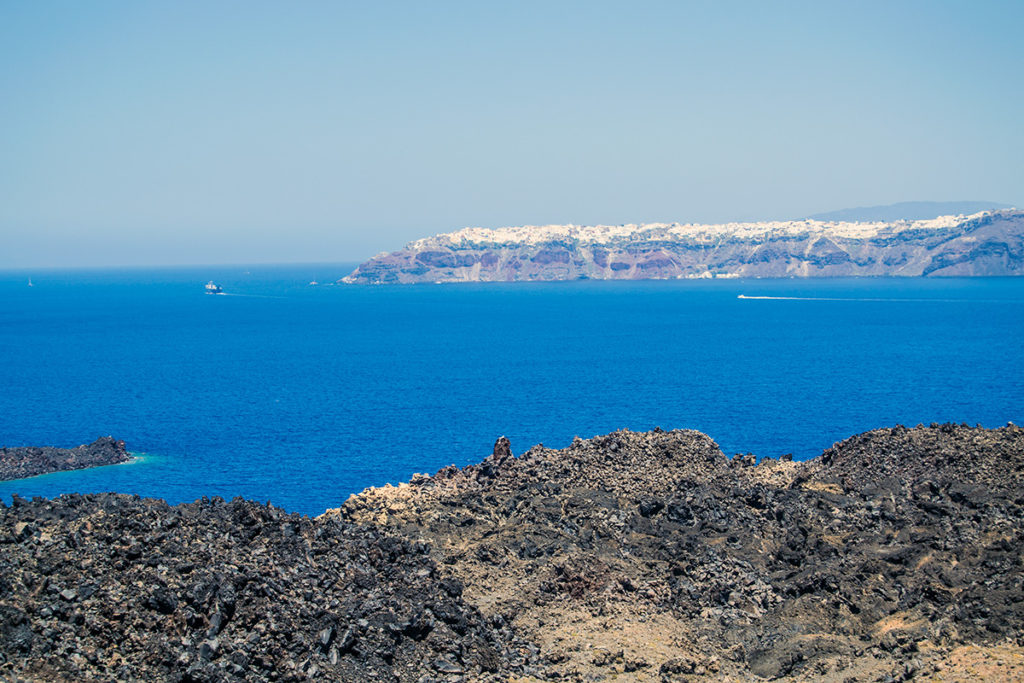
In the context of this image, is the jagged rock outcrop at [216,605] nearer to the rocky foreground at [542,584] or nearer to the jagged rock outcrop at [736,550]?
the rocky foreground at [542,584]

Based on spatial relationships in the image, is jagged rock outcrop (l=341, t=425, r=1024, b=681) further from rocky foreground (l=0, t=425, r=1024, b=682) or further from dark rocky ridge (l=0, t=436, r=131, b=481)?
dark rocky ridge (l=0, t=436, r=131, b=481)

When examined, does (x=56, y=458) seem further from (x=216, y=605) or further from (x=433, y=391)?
(x=216, y=605)

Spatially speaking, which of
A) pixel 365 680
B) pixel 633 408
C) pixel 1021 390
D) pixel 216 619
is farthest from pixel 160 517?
pixel 1021 390

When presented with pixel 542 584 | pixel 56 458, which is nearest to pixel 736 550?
pixel 542 584

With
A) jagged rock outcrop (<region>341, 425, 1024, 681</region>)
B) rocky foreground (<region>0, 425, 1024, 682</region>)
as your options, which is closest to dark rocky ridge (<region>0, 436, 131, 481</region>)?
jagged rock outcrop (<region>341, 425, 1024, 681</region>)

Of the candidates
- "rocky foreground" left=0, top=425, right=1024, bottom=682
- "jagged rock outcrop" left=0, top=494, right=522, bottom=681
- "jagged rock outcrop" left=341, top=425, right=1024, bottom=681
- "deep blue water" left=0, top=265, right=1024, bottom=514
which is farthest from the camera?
"deep blue water" left=0, top=265, right=1024, bottom=514

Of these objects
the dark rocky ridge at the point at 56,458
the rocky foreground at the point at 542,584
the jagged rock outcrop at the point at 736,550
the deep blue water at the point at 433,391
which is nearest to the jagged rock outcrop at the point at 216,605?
the rocky foreground at the point at 542,584

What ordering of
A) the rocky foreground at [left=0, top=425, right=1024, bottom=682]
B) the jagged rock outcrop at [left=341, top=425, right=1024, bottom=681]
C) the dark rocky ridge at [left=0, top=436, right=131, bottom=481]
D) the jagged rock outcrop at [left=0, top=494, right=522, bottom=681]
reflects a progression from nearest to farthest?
the jagged rock outcrop at [left=0, top=494, right=522, bottom=681] → the rocky foreground at [left=0, top=425, right=1024, bottom=682] → the jagged rock outcrop at [left=341, top=425, right=1024, bottom=681] → the dark rocky ridge at [left=0, top=436, right=131, bottom=481]

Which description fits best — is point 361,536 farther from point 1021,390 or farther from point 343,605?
point 1021,390
